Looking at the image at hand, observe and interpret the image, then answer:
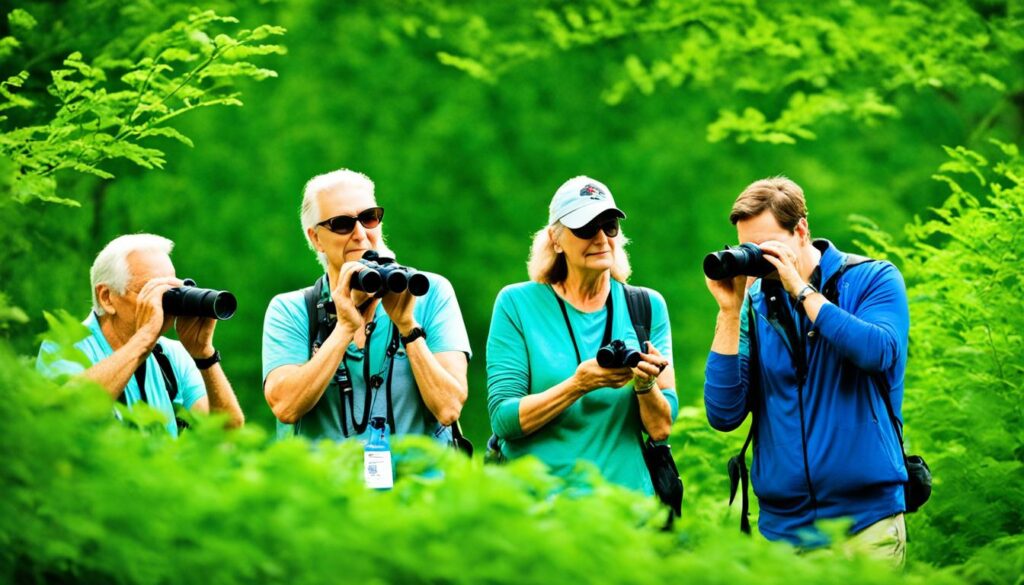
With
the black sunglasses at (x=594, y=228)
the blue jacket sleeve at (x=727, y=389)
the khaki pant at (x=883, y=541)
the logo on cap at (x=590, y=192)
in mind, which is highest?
the logo on cap at (x=590, y=192)

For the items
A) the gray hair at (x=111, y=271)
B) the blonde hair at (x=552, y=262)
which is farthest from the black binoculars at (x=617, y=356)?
the gray hair at (x=111, y=271)

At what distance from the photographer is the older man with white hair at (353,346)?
4.54 meters

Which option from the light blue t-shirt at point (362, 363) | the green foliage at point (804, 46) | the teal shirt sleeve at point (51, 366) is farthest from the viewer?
the green foliage at point (804, 46)

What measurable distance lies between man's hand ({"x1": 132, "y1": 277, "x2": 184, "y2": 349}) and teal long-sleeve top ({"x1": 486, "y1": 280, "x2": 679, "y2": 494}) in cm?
110

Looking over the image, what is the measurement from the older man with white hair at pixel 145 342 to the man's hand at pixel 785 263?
6.29 ft

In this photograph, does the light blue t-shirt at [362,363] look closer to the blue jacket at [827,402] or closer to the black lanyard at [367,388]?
the black lanyard at [367,388]

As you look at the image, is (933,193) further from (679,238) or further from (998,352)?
(998,352)

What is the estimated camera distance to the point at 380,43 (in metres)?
12.4

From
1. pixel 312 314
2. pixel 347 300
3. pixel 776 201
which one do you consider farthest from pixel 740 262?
pixel 312 314

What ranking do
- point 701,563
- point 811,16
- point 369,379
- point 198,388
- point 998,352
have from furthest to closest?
1. point 811,16
2. point 998,352
3. point 198,388
4. point 369,379
5. point 701,563

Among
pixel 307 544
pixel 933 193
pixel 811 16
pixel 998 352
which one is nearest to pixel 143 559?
pixel 307 544

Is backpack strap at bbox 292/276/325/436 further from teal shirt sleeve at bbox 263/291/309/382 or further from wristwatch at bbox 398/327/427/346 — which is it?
wristwatch at bbox 398/327/427/346

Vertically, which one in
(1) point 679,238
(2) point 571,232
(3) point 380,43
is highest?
(3) point 380,43

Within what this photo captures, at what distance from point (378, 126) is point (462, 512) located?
9767mm
